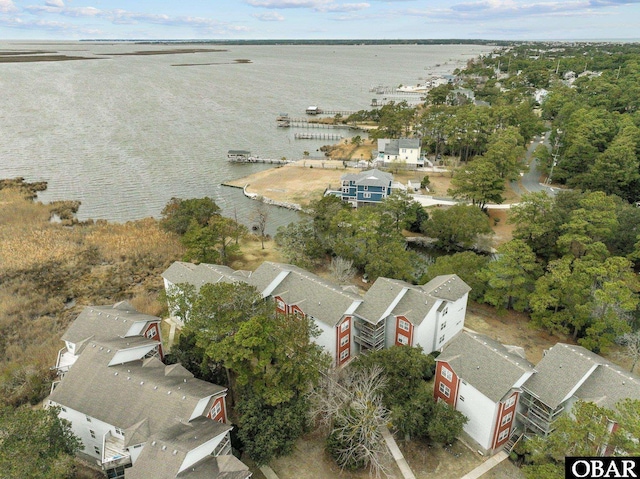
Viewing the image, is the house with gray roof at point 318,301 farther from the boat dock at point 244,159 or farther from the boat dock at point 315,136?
the boat dock at point 315,136

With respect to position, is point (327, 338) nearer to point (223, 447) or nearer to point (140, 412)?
point (223, 447)

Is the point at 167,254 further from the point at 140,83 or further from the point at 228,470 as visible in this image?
the point at 140,83

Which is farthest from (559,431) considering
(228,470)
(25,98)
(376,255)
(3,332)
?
(25,98)

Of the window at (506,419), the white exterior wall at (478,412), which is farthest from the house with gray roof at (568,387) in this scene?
the white exterior wall at (478,412)

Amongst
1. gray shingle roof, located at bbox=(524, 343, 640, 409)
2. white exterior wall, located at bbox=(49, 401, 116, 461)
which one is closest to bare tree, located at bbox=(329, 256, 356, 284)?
gray shingle roof, located at bbox=(524, 343, 640, 409)

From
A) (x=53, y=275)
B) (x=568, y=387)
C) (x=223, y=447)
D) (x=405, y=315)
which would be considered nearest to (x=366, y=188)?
(x=405, y=315)
